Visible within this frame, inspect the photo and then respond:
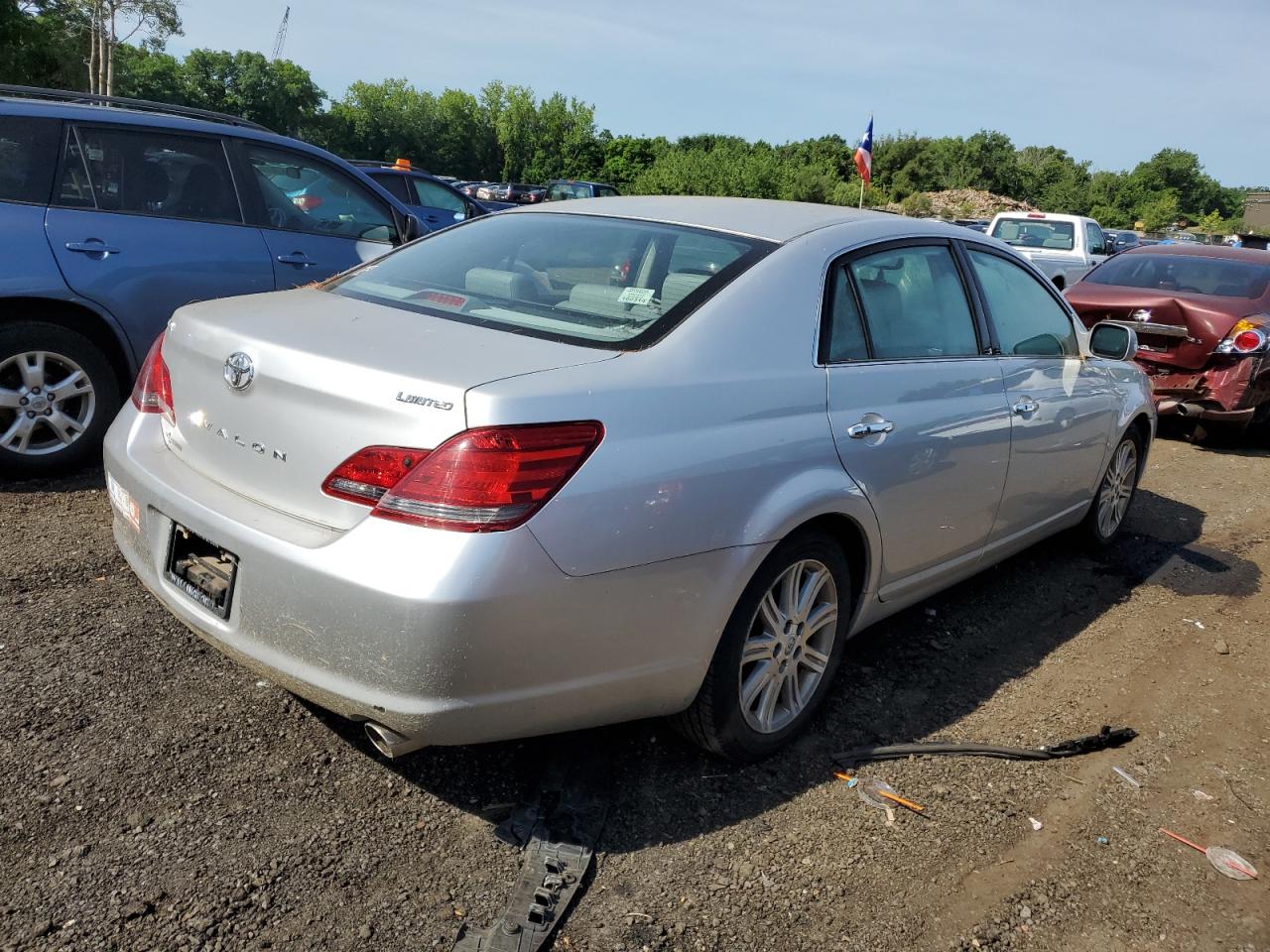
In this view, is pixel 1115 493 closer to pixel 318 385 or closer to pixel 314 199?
pixel 318 385

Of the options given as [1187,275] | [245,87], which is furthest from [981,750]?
[245,87]

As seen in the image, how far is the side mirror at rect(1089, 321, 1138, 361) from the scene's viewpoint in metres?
4.75

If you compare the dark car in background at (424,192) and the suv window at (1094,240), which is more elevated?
the suv window at (1094,240)

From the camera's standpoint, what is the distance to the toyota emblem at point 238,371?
2.68 metres

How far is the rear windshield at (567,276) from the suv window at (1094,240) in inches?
523

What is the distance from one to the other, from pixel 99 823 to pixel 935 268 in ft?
10.6

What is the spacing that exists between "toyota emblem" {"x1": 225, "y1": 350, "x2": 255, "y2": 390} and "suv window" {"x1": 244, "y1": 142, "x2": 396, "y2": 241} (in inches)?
134

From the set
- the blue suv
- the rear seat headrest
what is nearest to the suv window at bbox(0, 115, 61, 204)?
the blue suv

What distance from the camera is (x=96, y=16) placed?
35.9 meters

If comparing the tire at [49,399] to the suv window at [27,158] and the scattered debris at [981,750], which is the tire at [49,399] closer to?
the suv window at [27,158]

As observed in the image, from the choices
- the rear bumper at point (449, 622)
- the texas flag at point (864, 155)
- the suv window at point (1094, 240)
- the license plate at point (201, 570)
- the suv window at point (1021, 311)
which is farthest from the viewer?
the texas flag at point (864, 155)

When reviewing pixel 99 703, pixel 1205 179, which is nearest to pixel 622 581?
pixel 99 703

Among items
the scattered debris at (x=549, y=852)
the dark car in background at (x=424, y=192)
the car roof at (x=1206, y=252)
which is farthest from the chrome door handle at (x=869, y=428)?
the dark car in background at (x=424, y=192)

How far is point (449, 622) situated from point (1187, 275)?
29.5 ft
